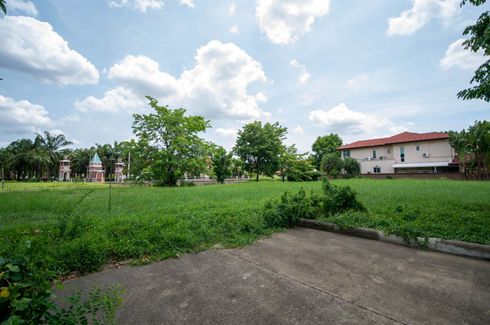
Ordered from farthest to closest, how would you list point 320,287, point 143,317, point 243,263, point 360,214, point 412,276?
point 360,214
point 243,263
point 412,276
point 320,287
point 143,317

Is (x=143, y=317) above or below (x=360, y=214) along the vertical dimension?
below

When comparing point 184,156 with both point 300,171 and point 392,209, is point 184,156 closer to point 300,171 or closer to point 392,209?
point 300,171

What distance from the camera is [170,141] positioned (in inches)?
828

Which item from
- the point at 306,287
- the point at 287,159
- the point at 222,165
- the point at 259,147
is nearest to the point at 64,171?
the point at 222,165

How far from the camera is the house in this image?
98.3 ft

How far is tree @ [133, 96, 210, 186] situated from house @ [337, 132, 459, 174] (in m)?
28.7

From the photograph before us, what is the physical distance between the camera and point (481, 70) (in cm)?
459

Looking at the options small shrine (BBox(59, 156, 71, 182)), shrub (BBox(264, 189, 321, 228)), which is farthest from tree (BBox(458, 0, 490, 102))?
small shrine (BBox(59, 156, 71, 182))

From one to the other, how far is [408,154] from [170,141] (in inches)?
1296

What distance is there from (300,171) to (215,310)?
29759 millimetres

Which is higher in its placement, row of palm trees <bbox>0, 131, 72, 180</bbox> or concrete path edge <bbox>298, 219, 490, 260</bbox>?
row of palm trees <bbox>0, 131, 72, 180</bbox>

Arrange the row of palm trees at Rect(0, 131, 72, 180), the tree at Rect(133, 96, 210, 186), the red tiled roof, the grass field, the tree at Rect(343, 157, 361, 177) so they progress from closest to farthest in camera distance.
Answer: the grass field → the tree at Rect(133, 96, 210, 186) → the red tiled roof → the tree at Rect(343, 157, 361, 177) → the row of palm trees at Rect(0, 131, 72, 180)

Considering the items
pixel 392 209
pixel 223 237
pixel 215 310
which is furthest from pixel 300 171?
pixel 215 310

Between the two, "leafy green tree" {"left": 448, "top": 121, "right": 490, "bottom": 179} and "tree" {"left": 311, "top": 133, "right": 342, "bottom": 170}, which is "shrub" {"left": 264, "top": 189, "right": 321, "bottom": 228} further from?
"tree" {"left": 311, "top": 133, "right": 342, "bottom": 170}
